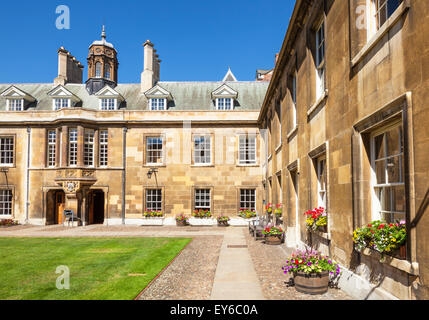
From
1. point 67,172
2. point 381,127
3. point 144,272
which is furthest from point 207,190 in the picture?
point 381,127

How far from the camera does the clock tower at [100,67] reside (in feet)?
93.5

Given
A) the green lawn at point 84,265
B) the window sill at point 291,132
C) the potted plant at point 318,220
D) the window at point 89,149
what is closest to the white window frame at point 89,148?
the window at point 89,149

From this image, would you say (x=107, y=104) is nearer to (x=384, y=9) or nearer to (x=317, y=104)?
(x=317, y=104)

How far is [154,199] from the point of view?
2456cm

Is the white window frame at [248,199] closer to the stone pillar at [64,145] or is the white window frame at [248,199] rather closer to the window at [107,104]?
the window at [107,104]

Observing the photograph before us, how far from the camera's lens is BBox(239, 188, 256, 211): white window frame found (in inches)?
952

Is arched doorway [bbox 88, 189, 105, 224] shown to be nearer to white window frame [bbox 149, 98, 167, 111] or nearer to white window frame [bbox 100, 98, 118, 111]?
white window frame [bbox 100, 98, 118, 111]

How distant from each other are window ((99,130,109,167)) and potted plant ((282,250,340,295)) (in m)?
20.4

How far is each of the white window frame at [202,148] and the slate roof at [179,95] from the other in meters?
2.85

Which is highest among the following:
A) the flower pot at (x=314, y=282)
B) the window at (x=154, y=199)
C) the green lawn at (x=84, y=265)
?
the window at (x=154, y=199)

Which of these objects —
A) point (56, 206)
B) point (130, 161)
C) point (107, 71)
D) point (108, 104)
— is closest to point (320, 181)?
point (130, 161)

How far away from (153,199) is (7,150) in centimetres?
1194
